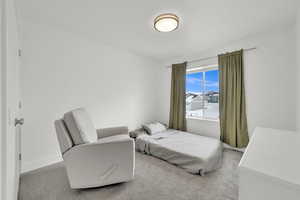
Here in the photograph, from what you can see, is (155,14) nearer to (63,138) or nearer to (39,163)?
(63,138)

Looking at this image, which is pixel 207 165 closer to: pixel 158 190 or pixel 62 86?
pixel 158 190

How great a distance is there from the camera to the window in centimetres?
317

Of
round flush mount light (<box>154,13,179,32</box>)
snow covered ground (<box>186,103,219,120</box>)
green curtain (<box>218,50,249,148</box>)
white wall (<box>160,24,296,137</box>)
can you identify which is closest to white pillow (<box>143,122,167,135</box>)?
snow covered ground (<box>186,103,219,120</box>)

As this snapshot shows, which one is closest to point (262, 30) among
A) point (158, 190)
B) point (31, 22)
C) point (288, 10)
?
point (288, 10)

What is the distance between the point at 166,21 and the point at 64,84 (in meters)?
2.08

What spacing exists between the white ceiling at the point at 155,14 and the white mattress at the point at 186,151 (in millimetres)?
2113

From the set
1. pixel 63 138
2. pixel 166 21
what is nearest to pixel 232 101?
pixel 166 21

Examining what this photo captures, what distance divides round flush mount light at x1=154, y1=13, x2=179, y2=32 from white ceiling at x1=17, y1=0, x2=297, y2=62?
0.07 metres

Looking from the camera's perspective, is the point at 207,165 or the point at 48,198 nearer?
the point at 48,198

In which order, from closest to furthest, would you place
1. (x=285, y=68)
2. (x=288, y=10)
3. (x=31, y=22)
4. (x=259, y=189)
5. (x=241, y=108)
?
(x=259, y=189)
(x=288, y=10)
(x=31, y=22)
(x=285, y=68)
(x=241, y=108)

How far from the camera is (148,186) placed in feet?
5.30

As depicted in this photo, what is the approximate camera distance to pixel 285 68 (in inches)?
85.3

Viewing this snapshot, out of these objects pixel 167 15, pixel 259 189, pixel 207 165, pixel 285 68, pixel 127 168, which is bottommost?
pixel 207 165

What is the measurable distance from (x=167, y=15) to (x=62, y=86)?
2.15 metres
